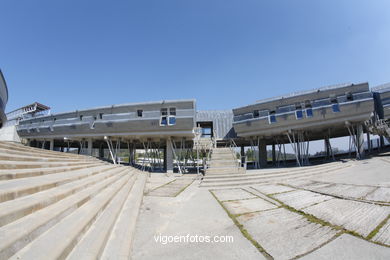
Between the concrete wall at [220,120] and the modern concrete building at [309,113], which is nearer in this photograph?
the modern concrete building at [309,113]

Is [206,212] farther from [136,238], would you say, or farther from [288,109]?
[288,109]

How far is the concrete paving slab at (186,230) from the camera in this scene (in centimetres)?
243

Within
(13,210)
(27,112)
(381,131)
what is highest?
(27,112)

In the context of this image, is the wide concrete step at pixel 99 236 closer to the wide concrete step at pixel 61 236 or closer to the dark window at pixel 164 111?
the wide concrete step at pixel 61 236

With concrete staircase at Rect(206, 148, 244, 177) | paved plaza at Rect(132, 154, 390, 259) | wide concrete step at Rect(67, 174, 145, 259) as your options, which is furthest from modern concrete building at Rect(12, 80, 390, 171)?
wide concrete step at Rect(67, 174, 145, 259)

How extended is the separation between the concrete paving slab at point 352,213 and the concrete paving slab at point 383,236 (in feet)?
0.36

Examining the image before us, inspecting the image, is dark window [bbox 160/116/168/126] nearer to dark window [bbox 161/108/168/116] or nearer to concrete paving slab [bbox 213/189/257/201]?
dark window [bbox 161/108/168/116]

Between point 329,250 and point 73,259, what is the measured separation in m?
3.27

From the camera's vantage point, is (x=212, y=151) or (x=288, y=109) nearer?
(x=212, y=151)

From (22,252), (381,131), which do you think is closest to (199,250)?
(22,252)

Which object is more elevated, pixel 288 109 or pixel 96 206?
pixel 288 109

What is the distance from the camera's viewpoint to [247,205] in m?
4.67

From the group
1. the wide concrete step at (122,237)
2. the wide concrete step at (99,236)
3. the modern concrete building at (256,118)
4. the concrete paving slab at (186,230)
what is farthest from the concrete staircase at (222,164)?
the wide concrete step at (99,236)

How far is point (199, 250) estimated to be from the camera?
2.53 meters
